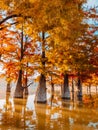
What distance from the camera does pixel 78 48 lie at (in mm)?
37344

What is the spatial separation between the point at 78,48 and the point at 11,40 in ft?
35.3

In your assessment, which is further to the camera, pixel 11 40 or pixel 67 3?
pixel 11 40

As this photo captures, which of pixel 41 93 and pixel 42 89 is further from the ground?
pixel 42 89

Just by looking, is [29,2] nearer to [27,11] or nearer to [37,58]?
[27,11]

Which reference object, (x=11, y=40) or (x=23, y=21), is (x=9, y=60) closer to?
(x=11, y=40)

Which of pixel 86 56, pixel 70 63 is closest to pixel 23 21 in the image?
pixel 70 63

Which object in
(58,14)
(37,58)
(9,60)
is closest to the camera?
(58,14)

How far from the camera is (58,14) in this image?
16.8 meters

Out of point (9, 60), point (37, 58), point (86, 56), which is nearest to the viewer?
point (37, 58)

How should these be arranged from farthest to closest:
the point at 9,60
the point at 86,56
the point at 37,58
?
1. the point at 9,60
2. the point at 86,56
3. the point at 37,58

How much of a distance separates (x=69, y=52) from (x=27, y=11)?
19052mm

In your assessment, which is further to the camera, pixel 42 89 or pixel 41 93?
pixel 42 89

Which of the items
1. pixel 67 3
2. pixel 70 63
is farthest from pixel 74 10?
pixel 70 63

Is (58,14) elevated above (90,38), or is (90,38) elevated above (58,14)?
(90,38)
